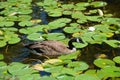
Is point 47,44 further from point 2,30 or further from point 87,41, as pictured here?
point 2,30

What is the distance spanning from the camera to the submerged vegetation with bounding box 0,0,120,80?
16.4 ft

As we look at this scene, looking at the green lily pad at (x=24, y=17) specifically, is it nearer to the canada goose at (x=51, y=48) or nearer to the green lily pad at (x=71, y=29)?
the green lily pad at (x=71, y=29)

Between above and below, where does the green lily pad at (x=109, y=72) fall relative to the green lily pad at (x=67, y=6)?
below

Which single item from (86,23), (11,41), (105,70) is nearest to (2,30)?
(11,41)

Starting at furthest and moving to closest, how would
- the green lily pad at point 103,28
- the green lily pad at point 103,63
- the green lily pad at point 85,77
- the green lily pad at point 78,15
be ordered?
the green lily pad at point 78,15 < the green lily pad at point 103,28 < the green lily pad at point 103,63 < the green lily pad at point 85,77

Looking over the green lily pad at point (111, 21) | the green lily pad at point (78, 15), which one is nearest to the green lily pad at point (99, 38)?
the green lily pad at point (111, 21)

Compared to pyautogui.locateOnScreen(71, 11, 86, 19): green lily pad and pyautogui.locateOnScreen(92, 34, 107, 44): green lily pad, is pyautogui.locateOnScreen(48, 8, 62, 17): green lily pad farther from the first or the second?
pyautogui.locateOnScreen(92, 34, 107, 44): green lily pad

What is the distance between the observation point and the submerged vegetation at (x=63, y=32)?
5004 millimetres

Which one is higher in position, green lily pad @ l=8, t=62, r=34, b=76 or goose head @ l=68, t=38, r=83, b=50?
goose head @ l=68, t=38, r=83, b=50

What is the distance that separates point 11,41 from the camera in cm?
629

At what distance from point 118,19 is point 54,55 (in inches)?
76.1

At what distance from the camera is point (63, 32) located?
22.1 ft

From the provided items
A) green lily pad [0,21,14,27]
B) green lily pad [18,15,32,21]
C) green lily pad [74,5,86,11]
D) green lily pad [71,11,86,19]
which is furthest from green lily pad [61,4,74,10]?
green lily pad [0,21,14,27]

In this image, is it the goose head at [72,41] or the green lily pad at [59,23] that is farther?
the green lily pad at [59,23]
